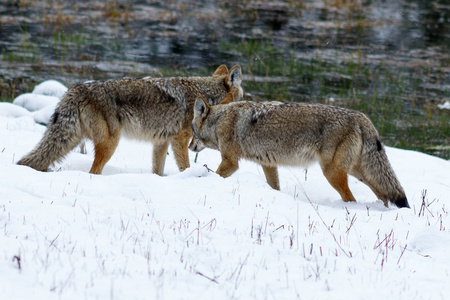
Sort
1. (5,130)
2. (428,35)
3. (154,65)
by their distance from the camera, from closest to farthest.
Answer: (5,130), (154,65), (428,35)

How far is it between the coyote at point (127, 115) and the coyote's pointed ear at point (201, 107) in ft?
1.02

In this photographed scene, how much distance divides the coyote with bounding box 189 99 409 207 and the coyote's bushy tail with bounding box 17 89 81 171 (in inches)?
59.8

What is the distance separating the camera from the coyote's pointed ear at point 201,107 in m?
7.24

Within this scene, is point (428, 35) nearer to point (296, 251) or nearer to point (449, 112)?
point (449, 112)

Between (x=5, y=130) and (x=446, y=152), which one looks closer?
(x=5, y=130)

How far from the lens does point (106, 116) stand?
22.5ft

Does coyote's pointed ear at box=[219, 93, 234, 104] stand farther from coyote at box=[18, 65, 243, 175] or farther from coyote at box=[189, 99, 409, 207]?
coyote at box=[189, 99, 409, 207]

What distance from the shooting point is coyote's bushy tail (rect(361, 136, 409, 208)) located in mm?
6367

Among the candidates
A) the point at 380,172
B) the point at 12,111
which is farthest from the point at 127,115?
the point at 12,111

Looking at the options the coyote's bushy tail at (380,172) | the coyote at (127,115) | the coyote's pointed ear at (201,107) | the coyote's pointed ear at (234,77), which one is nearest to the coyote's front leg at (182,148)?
the coyote at (127,115)

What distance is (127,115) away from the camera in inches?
279

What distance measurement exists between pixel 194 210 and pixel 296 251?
1.11 metres

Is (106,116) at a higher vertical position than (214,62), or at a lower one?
higher

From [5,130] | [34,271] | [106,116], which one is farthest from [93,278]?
[5,130]
